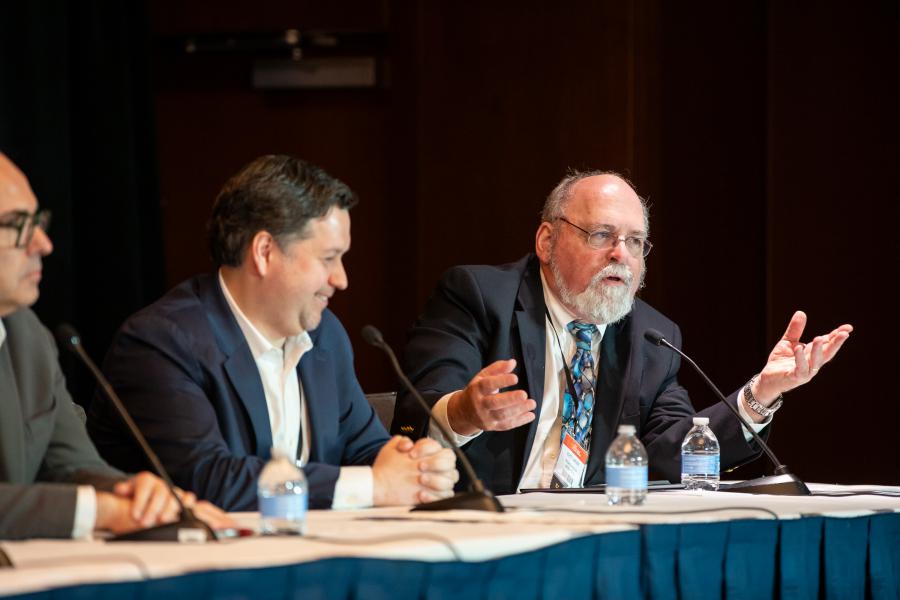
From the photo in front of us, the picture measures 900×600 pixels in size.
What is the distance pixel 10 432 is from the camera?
2.54 meters

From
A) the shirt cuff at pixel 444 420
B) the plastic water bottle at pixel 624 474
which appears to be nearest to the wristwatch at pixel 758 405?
the shirt cuff at pixel 444 420

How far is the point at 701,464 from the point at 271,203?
4.44ft

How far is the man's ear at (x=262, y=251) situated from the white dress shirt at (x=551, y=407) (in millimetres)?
919

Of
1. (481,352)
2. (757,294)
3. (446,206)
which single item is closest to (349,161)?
(446,206)

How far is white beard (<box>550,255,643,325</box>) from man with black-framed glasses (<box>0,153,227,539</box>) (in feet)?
6.00

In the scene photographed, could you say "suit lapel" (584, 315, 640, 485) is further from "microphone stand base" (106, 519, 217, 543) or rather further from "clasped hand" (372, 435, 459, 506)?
"microphone stand base" (106, 519, 217, 543)

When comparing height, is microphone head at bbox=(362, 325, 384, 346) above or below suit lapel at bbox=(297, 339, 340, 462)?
above

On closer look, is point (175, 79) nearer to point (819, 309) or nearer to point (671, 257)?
point (671, 257)

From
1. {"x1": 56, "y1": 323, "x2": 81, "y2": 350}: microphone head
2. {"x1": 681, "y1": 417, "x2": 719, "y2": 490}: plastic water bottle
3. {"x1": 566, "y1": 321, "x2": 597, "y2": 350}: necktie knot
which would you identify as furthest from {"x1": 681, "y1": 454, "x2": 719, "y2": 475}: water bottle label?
{"x1": 56, "y1": 323, "x2": 81, "y2": 350}: microphone head

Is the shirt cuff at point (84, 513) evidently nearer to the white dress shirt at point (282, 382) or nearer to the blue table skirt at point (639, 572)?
the blue table skirt at point (639, 572)

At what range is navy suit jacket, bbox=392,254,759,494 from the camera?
154 inches

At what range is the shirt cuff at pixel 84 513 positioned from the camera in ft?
7.30

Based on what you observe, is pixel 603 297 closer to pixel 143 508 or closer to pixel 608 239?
pixel 608 239

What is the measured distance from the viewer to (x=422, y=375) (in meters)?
4.01
